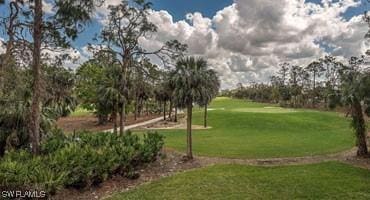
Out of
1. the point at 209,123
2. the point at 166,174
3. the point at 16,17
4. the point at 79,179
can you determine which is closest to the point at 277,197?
the point at 166,174

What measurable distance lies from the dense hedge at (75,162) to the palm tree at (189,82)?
2581 mm

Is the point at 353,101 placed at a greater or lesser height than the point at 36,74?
lesser

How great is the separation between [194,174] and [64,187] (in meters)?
5.85

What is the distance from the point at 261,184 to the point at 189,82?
6577mm

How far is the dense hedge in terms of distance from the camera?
376 inches

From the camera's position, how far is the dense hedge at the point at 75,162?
9547 mm

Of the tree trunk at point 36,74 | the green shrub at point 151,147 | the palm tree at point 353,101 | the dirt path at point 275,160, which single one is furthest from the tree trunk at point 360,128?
the tree trunk at point 36,74

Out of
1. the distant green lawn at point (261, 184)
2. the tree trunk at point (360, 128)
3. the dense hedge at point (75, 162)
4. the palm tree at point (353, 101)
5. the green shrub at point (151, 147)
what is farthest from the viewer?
the tree trunk at point (360, 128)

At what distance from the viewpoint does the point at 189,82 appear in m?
16.9

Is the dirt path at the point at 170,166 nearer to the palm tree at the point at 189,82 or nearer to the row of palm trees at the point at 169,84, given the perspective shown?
the row of palm trees at the point at 169,84

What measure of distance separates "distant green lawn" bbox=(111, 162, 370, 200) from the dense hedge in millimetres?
1376

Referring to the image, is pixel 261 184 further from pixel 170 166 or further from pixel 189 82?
pixel 189 82

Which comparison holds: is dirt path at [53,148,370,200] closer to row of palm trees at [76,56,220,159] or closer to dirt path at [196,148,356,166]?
dirt path at [196,148,356,166]

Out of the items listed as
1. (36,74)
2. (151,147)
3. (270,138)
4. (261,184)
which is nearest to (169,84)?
(151,147)
